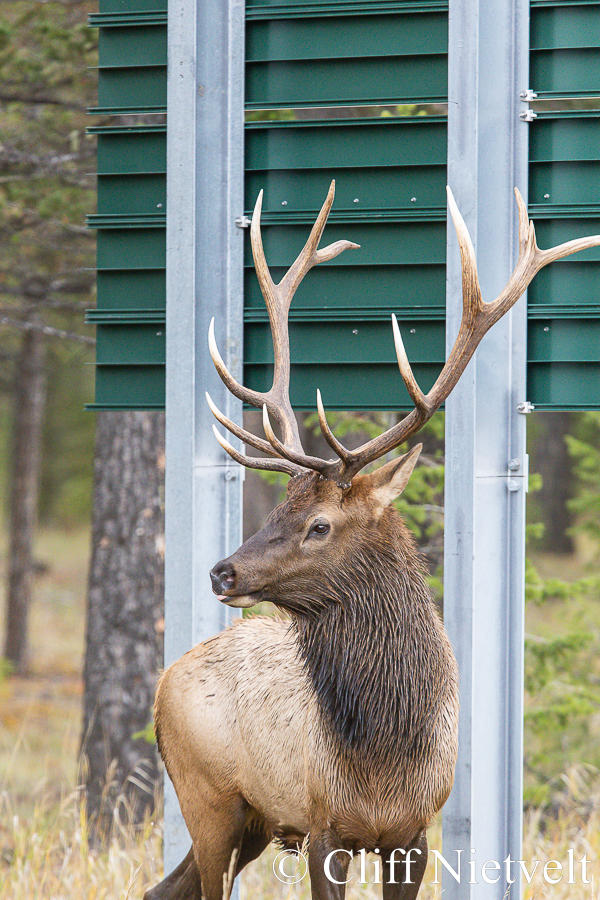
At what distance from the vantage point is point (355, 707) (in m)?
3.17

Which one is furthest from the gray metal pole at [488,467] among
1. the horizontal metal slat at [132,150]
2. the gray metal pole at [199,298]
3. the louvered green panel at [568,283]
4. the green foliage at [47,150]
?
the green foliage at [47,150]

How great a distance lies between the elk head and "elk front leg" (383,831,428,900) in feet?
2.77

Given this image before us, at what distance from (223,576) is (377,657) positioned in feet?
1.95

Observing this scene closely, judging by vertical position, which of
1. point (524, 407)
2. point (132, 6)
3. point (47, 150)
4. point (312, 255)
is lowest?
point (524, 407)

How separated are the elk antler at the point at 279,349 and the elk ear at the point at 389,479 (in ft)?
0.84

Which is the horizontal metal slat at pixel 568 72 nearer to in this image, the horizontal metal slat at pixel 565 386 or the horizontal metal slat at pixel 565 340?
the horizontal metal slat at pixel 565 340

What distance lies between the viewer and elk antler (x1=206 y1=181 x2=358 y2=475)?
3324mm

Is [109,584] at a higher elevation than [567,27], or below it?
below

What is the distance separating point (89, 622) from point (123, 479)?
42.0 inches

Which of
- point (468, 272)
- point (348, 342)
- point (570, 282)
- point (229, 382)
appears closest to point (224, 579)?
point (229, 382)

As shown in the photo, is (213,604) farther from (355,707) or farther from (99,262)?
(99,262)

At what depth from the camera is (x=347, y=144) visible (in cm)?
396

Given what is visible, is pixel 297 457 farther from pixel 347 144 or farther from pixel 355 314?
pixel 347 144

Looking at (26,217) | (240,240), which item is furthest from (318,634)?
(26,217)
